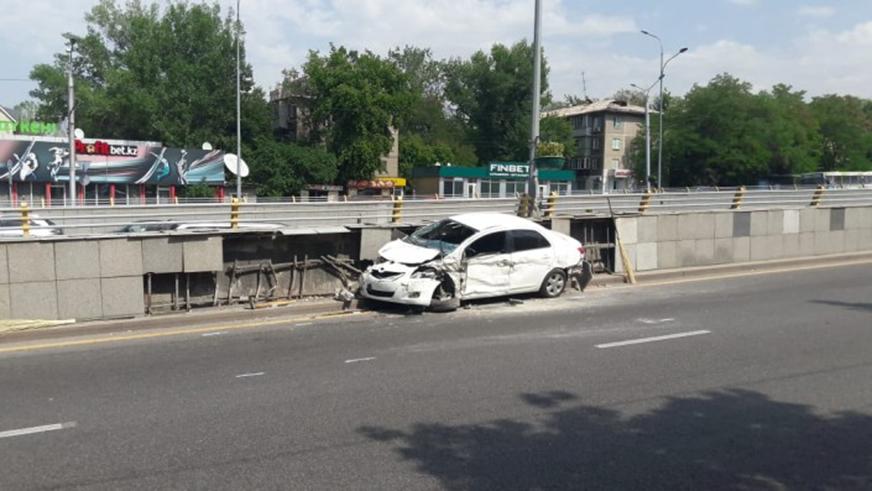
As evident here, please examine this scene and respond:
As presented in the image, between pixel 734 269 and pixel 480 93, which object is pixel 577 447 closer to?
pixel 734 269

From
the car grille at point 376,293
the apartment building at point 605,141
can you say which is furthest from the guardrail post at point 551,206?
the apartment building at point 605,141

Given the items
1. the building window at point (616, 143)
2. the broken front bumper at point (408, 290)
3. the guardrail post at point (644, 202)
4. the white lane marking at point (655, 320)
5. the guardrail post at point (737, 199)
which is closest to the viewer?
the white lane marking at point (655, 320)

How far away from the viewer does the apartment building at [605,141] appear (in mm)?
87000

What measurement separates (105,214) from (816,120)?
71.1 metres

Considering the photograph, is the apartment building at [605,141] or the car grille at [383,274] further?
the apartment building at [605,141]

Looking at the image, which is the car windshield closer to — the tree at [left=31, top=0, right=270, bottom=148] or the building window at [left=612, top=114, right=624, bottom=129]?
the tree at [left=31, top=0, right=270, bottom=148]

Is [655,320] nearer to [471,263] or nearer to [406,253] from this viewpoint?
[471,263]

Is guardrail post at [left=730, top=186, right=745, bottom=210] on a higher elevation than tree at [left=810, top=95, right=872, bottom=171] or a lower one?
lower

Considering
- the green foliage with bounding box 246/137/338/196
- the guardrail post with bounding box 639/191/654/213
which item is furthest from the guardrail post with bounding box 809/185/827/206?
the green foliage with bounding box 246/137/338/196

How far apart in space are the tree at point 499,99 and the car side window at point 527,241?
217 feet

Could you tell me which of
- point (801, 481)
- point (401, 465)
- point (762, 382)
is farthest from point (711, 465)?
point (762, 382)

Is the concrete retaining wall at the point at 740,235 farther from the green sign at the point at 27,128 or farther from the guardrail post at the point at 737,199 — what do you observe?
the green sign at the point at 27,128

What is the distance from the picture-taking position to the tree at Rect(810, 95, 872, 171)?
68.9 meters

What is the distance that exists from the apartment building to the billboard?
48.8m
